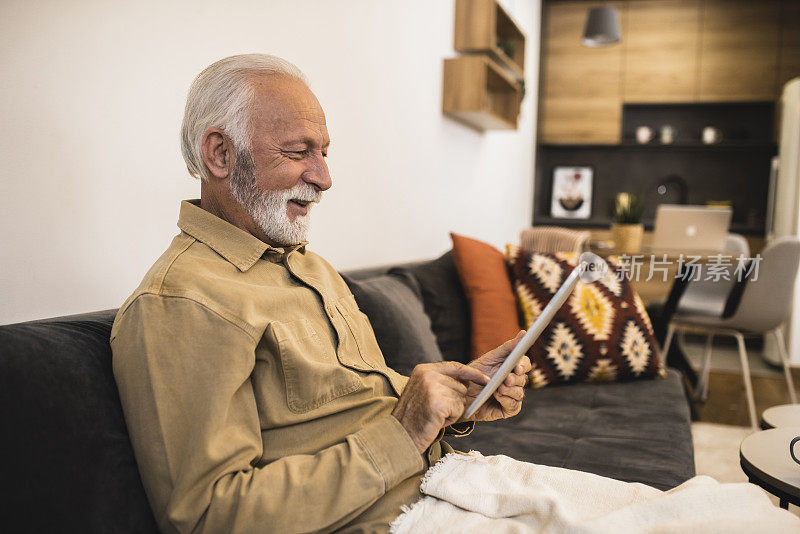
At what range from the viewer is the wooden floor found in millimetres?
3398

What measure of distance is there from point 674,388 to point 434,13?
2000 millimetres

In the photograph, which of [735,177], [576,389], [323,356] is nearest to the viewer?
[323,356]

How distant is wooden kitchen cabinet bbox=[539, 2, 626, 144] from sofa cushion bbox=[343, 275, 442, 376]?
14.5 feet

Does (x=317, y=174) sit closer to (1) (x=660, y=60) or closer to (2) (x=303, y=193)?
(2) (x=303, y=193)

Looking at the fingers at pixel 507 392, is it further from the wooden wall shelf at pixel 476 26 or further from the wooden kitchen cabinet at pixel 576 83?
the wooden kitchen cabinet at pixel 576 83

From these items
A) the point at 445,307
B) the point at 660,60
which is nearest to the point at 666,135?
the point at 660,60

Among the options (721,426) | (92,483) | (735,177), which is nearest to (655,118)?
(735,177)

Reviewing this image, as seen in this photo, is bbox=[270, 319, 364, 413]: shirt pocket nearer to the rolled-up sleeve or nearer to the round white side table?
the rolled-up sleeve

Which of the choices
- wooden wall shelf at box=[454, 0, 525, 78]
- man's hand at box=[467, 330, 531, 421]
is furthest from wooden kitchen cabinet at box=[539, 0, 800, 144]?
man's hand at box=[467, 330, 531, 421]

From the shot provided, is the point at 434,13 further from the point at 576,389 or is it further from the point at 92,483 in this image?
the point at 92,483

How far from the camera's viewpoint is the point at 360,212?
2.47 metres

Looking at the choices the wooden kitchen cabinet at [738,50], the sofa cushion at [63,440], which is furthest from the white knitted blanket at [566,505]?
the wooden kitchen cabinet at [738,50]

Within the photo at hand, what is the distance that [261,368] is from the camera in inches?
38.5

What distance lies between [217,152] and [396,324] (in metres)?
0.74
